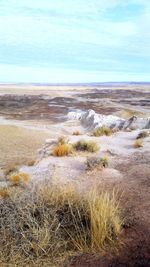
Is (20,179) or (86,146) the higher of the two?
(86,146)

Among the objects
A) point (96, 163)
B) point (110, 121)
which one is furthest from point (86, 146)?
→ point (110, 121)

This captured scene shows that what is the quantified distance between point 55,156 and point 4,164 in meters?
5.01

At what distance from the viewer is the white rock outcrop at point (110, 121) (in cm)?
2866

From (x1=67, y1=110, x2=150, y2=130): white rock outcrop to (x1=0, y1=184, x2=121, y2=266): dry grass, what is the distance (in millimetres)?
19149

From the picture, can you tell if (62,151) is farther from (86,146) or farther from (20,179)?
(20,179)

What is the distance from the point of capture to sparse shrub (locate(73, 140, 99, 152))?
16328 millimetres

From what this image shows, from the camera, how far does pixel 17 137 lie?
31.1 m

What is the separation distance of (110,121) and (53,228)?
26823 millimetres

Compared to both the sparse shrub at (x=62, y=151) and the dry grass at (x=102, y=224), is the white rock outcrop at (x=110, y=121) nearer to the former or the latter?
the sparse shrub at (x=62, y=151)

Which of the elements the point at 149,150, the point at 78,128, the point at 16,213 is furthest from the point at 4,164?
the point at 78,128

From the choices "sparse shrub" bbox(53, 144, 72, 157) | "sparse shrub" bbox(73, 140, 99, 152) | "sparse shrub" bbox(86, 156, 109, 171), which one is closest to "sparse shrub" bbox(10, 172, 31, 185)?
"sparse shrub" bbox(86, 156, 109, 171)

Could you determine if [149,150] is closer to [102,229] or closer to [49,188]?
[49,188]

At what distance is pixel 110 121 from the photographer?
113 ft

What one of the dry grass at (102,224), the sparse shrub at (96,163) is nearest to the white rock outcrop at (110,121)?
the sparse shrub at (96,163)
